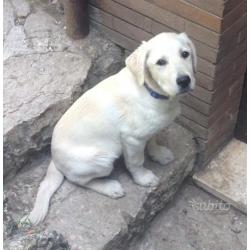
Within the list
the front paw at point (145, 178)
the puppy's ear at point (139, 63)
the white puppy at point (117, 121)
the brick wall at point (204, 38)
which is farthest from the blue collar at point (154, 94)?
the front paw at point (145, 178)

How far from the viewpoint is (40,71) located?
4.52 meters

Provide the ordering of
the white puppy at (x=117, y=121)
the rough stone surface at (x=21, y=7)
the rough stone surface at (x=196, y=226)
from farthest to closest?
the rough stone surface at (x=21, y=7)
the rough stone surface at (x=196, y=226)
the white puppy at (x=117, y=121)

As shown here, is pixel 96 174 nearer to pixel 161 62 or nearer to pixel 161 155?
pixel 161 155

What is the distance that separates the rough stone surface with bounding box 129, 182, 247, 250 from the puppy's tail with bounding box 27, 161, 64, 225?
664 mm

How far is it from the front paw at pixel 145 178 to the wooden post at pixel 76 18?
113 cm

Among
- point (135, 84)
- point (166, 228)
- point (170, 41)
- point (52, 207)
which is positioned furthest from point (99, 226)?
point (170, 41)

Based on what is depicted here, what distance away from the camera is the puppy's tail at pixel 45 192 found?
13.1 feet

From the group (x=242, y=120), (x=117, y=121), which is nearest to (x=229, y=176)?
(x=242, y=120)

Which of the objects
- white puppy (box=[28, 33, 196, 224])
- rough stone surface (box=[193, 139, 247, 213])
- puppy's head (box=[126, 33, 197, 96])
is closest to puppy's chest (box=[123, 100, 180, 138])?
white puppy (box=[28, 33, 196, 224])

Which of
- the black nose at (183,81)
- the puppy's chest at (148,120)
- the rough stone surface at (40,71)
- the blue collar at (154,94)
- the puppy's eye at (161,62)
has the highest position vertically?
the puppy's eye at (161,62)

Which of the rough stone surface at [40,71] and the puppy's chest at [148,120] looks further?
the rough stone surface at [40,71]

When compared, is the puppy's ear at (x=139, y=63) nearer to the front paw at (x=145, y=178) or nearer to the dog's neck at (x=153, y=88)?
the dog's neck at (x=153, y=88)

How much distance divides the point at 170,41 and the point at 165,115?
1.70 ft

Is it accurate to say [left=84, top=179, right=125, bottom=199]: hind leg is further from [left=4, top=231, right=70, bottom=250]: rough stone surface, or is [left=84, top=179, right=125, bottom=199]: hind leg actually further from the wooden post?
the wooden post
